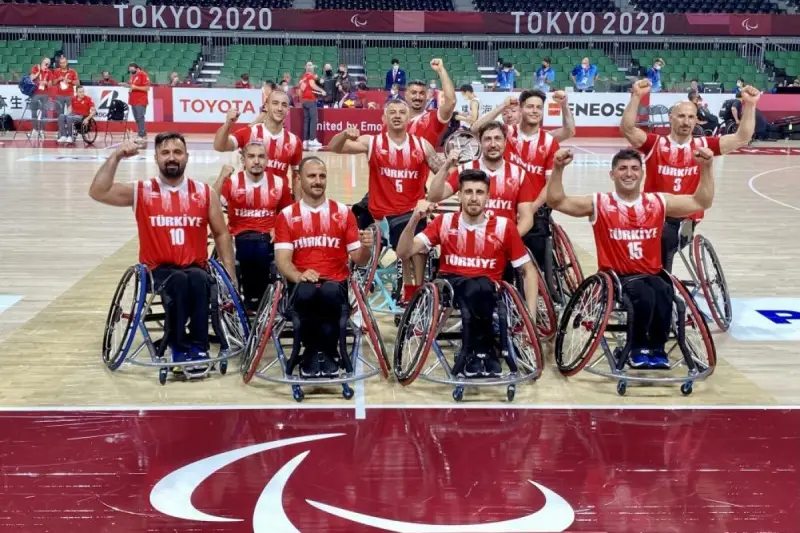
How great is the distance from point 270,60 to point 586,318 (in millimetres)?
22390

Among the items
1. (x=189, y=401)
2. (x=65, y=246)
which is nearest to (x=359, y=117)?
(x=65, y=246)

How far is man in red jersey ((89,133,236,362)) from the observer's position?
22.2 ft

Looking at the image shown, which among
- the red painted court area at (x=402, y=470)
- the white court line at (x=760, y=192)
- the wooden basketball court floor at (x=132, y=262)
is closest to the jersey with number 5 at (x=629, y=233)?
the wooden basketball court floor at (x=132, y=262)

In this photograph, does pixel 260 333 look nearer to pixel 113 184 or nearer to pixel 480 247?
pixel 113 184

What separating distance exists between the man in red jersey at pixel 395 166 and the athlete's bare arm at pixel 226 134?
0.84m

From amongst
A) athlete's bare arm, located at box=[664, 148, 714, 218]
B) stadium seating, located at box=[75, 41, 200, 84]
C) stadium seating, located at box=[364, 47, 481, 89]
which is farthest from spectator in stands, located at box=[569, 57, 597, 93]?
athlete's bare arm, located at box=[664, 148, 714, 218]

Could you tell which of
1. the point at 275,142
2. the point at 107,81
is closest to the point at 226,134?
the point at 275,142

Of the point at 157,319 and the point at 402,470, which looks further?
the point at 157,319

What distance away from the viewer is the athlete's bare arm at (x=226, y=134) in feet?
27.7

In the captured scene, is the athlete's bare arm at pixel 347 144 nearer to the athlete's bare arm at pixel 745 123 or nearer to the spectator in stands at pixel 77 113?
the athlete's bare arm at pixel 745 123

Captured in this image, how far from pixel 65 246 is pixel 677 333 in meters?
7.23

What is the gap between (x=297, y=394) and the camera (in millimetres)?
6422

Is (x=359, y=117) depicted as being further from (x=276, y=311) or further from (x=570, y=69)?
(x=276, y=311)

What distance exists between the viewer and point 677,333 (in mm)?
6652
